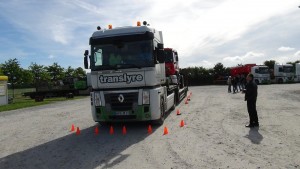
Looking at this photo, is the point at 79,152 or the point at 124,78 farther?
the point at 124,78

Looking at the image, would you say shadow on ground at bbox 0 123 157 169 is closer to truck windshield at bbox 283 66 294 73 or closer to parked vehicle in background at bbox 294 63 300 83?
truck windshield at bbox 283 66 294 73

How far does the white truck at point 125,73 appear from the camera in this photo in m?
9.48

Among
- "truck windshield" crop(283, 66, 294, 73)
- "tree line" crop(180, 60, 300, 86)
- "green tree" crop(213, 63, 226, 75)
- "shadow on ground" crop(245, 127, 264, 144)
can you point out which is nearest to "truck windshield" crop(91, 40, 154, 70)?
"shadow on ground" crop(245, 127, 264, 144)

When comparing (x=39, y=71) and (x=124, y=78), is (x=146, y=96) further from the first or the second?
(x=39, y=71)

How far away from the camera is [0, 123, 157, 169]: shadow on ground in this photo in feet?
20.2

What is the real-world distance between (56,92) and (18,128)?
28.1m

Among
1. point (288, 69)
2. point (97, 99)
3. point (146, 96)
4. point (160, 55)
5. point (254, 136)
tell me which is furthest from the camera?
point (288, 69)

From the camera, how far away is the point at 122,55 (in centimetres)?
966

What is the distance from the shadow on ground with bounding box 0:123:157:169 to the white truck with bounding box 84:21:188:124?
73cm

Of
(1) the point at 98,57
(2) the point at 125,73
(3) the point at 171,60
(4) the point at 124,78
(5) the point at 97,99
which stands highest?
(3) the point at 171,60

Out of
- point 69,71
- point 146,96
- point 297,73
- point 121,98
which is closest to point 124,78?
point 121,98

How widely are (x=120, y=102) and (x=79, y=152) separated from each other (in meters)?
2.85

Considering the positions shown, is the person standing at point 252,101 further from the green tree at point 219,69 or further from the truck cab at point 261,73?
the green tree at point 219,69

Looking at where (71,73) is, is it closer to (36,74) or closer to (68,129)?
(36,74)
